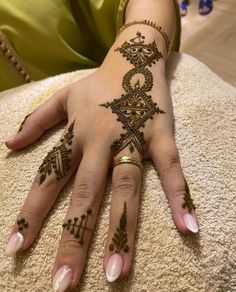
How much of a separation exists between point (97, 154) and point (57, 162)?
6cm

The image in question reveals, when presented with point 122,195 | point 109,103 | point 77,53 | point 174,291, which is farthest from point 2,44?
point 174,291

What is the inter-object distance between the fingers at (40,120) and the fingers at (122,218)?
0.43 ft

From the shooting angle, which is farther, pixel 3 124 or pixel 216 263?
pixel 3 124

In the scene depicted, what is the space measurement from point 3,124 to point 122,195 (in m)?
0.25

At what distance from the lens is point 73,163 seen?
0.55 m

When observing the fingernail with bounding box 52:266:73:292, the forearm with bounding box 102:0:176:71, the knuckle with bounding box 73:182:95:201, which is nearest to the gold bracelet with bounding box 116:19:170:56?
the forearm with bounding box 102:0:176:71

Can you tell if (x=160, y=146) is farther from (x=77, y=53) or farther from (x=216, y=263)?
(x=77, y=53)

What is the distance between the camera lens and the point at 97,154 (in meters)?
0.54

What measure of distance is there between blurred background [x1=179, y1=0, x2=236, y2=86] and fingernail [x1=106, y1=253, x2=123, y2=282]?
33.7 inches

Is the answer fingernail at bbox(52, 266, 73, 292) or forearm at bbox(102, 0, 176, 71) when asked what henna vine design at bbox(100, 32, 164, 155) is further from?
fingernail at bbox(52, 266, 73, 292)

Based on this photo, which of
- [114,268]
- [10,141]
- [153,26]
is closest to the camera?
[114,268]

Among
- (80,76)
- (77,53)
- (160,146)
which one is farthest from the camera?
(77,53)

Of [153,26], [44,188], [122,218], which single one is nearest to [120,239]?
[122,218]

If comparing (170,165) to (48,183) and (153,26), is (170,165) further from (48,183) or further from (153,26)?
(153,26)
